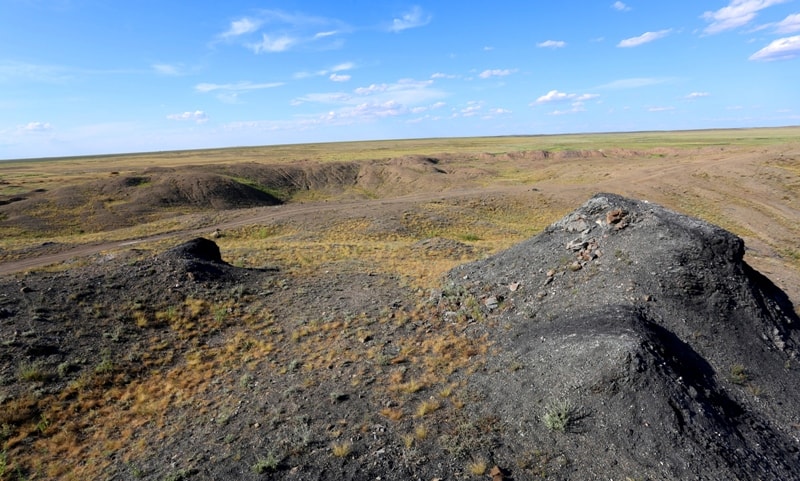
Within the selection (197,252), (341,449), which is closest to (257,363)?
(341,449)

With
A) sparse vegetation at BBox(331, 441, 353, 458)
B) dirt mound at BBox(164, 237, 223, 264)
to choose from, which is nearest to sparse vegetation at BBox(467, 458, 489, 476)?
sparse vegetation at BBox(331, 441, 353, 458)

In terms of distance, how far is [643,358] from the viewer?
898 centimetres

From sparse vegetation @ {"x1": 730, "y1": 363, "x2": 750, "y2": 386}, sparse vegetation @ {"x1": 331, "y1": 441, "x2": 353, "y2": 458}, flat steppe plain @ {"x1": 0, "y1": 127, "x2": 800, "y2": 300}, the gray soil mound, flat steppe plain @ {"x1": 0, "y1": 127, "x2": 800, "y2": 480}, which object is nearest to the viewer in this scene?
the gray soil mound

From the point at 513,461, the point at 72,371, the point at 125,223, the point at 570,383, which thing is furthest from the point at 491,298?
the point at 125,223

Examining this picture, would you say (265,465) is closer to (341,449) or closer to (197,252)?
(341,449)

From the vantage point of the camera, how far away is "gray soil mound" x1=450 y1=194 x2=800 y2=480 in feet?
25.4

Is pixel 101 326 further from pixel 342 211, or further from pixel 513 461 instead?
pixel 342 211

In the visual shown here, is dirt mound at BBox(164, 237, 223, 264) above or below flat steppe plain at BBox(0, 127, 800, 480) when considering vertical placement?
above

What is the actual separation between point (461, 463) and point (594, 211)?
43.3 feet

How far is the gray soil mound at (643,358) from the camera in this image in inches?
304

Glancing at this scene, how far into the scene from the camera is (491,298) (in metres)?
15.2

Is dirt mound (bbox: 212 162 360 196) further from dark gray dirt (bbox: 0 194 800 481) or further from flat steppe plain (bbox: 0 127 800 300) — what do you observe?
dark gray dirt (bbox: 0 194 800 481)

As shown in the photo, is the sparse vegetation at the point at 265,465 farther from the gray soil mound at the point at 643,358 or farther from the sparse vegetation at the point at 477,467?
the gray soil mound at the point at 643,358

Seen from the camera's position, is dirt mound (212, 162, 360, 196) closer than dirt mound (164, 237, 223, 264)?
No
